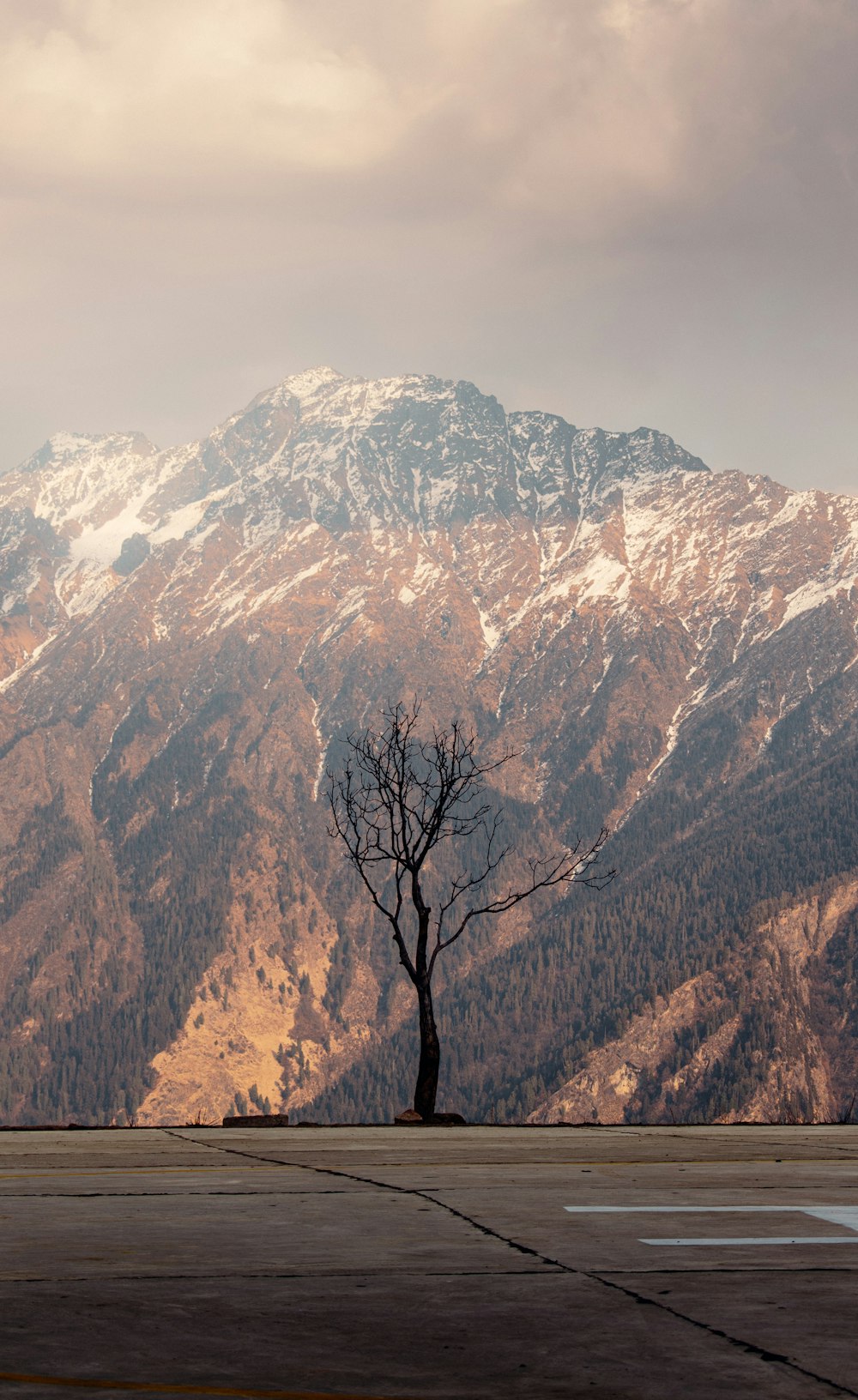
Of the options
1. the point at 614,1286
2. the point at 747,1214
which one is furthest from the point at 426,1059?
the point at 614,1286

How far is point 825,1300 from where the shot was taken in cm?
825

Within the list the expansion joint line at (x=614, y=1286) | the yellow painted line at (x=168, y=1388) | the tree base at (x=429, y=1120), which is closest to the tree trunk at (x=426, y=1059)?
the tree base at (x=429, y=1120)

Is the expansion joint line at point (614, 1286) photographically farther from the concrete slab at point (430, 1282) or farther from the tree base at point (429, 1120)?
the tree base at point (429, 1120)

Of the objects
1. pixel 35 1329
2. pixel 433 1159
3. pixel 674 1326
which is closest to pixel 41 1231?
pixel 35 1329

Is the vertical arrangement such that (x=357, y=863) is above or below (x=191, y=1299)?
above

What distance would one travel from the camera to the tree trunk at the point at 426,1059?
35500 mm

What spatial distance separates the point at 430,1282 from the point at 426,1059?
2933cm

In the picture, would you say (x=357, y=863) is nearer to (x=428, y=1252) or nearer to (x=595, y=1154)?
(x=595, y=1154)

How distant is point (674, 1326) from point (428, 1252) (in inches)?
98.6

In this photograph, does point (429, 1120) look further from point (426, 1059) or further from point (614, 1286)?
point (614, 1286)

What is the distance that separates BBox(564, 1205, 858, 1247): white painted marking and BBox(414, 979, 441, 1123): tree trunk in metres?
23.2

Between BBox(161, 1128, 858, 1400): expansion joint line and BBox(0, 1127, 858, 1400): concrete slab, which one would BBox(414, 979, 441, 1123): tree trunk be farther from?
BBox(161, 1128, 858, 1400): expansion joint line

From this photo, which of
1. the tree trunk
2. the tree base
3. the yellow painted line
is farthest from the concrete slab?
the tree trunk

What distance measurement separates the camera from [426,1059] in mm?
37531
